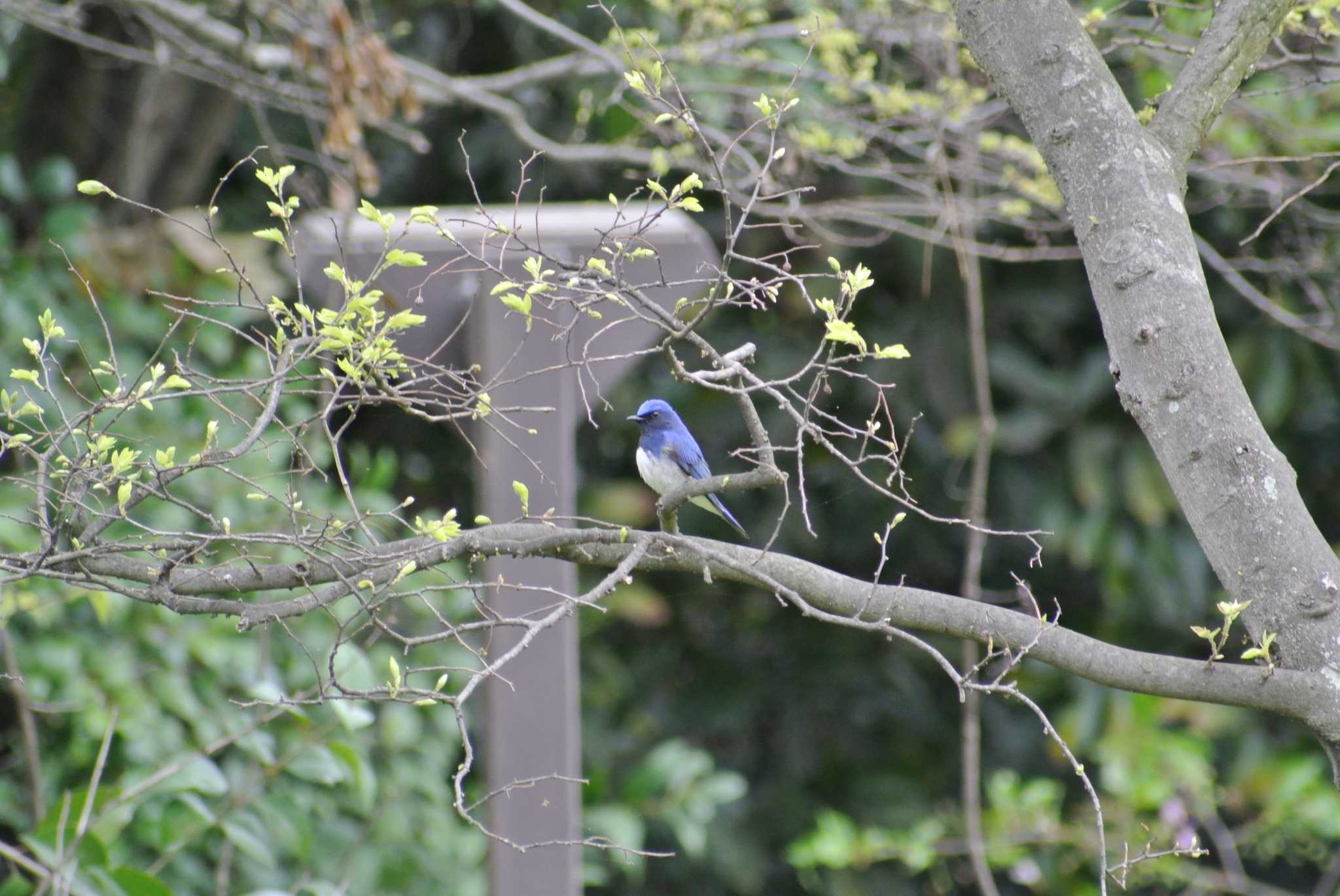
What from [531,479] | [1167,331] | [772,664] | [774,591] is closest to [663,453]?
[531,479]

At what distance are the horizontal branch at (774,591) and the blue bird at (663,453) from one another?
4.57 feet

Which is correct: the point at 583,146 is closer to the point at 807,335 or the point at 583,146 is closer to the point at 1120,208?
the point at 807,335

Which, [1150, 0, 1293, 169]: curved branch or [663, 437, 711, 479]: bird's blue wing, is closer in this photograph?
[1150, 0, 1293, 169]: curved branch

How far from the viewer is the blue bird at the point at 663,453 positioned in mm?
3543

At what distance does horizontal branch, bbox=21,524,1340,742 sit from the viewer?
1.94 m

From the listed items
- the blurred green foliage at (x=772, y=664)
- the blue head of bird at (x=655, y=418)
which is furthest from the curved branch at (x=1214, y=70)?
the blue head of bird at (x=655, y=418)

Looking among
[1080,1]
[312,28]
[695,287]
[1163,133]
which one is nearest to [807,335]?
[1080,1]

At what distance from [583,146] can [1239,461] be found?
10.8 feet

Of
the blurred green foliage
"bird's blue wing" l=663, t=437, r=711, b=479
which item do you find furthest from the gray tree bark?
the blurred green foliage

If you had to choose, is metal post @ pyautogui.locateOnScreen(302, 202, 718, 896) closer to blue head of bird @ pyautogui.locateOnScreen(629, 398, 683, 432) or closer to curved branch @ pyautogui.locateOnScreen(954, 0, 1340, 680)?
blue head of bird @ pyautogui.locateOnScreen(629, 398, 683, 432)

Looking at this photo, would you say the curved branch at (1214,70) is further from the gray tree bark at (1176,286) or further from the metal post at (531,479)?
the metal post at (531,479)

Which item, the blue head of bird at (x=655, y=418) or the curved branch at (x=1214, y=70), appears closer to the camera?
the curved branch at (x=1214, y=70)

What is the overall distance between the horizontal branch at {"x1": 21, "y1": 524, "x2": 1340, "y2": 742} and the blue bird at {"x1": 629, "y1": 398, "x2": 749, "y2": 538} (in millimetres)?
1393

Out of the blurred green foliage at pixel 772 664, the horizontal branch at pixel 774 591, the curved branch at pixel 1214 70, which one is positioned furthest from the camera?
the blurred green foliage at pixel 772 664
